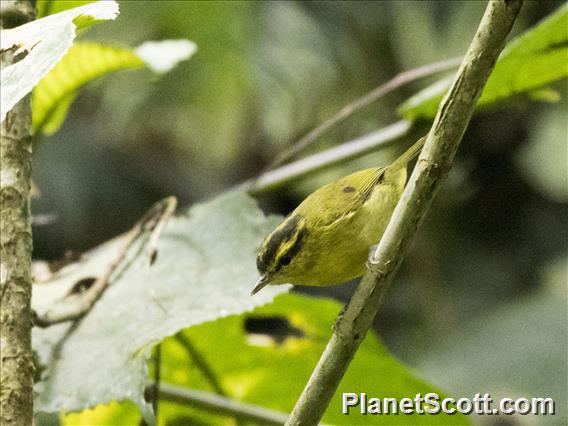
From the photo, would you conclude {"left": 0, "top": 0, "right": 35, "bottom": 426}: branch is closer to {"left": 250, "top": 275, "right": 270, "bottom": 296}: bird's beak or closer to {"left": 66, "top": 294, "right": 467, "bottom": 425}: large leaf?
{"left": 250, "top": 275, "right": 270, "bottom": 296}: bird's beak

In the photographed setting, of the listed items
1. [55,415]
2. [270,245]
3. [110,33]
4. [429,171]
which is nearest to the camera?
[429,171]

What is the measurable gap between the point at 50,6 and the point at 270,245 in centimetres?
48

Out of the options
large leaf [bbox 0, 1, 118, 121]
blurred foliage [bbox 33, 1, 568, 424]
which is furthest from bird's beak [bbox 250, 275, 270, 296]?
blurred foliage [bbox 33, 1, 568, 424]

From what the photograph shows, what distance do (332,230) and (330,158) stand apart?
16.7 inches

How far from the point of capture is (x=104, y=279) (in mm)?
1004

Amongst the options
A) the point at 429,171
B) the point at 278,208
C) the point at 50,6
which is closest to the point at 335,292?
the point at 278,208

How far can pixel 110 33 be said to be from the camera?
1.76 metres

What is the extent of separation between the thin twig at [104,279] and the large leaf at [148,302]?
12 millimetres

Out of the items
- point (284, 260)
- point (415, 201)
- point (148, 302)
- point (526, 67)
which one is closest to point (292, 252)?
point (284, 260)

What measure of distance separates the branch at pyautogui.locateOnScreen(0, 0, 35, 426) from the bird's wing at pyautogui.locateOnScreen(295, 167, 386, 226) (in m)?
0.27

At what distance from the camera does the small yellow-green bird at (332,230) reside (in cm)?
65

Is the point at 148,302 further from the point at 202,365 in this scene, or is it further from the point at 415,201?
the point at 415,201

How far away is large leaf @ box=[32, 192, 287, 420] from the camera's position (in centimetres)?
84

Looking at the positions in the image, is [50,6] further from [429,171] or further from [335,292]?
[335,292]
